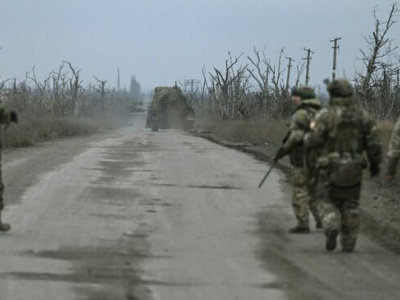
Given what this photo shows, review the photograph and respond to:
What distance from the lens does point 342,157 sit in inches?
328

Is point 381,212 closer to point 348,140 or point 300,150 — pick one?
point 300,150

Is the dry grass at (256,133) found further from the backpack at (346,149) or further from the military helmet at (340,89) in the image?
Answer: the backpack at (346,149)

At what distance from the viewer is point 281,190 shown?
1366cm

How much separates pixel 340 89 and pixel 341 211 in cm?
133

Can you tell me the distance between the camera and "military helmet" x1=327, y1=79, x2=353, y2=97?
845 centimetres

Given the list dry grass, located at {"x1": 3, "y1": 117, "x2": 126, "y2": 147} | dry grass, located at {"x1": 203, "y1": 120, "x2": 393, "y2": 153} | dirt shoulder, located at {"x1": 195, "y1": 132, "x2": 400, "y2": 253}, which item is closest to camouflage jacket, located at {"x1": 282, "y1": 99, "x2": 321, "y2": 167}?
dirt shoulder, located at {"x1": 195, "y1": 132, "x2": 400, "y2": 253}

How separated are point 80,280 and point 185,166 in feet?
35.7

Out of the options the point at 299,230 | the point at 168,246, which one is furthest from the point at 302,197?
the point at 168,246

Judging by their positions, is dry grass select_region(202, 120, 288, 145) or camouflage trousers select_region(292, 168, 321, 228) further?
dry grass select_region(202, 120, 288, 145)

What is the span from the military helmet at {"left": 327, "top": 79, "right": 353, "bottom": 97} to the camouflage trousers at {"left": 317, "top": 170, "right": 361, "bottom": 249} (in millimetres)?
860

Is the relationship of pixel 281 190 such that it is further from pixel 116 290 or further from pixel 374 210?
pixel 116 290

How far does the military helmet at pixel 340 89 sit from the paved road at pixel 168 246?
1.74 meters

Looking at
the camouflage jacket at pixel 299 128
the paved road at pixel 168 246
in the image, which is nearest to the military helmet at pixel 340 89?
the camouflage jacket at pixel 299 128

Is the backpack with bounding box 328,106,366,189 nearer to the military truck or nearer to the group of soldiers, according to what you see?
the group of soldiers
